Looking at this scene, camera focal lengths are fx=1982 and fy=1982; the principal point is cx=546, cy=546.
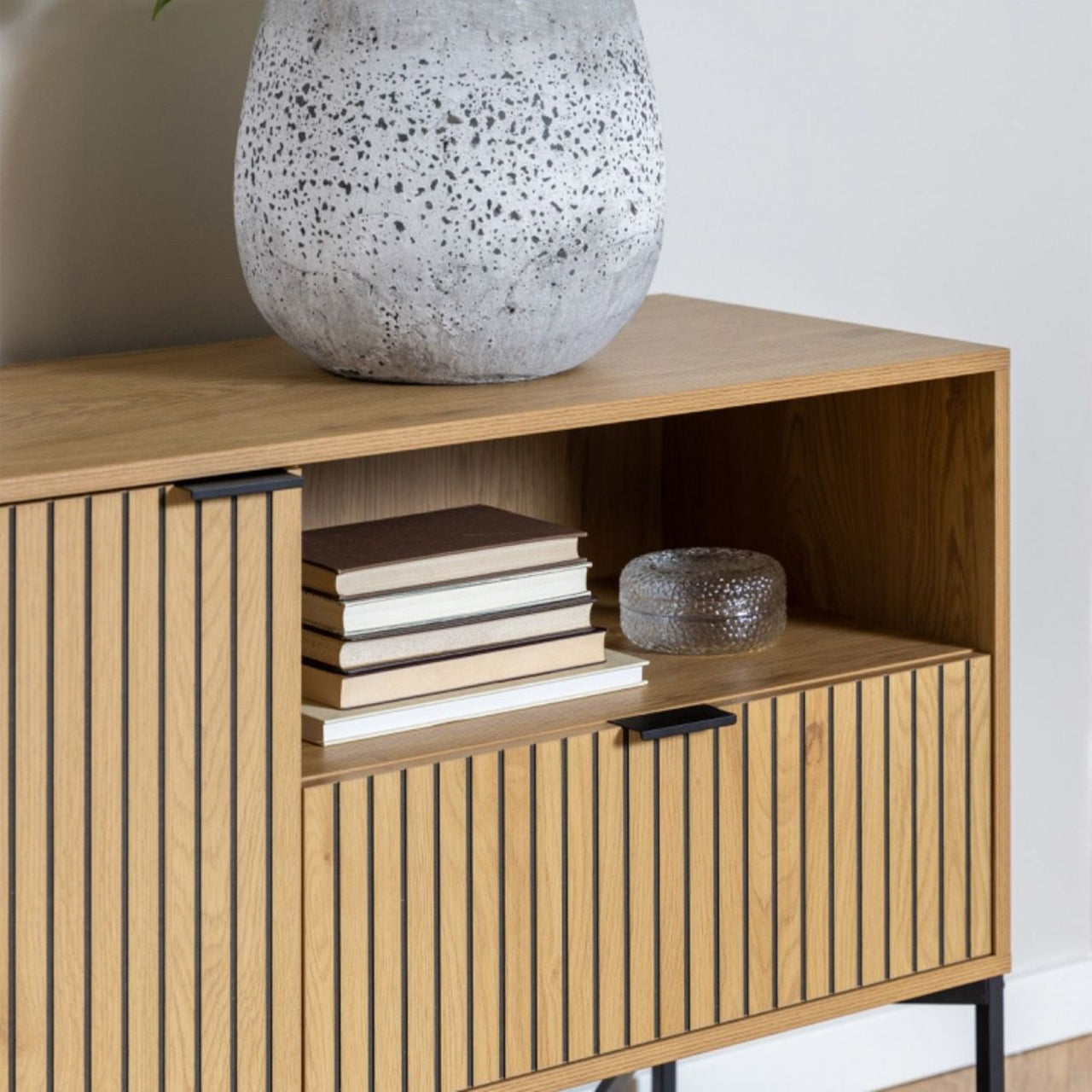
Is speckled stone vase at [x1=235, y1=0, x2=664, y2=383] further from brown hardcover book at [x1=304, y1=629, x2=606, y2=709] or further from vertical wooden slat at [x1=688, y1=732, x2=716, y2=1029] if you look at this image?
vertical wooden slat at [x1=688, y1=732, x2=716, y2=1029]

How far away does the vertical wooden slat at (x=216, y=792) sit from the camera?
1.18m

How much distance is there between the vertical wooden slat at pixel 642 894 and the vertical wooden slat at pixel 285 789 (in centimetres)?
25

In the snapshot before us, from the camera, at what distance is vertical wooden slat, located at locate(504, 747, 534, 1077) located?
1.32 metres

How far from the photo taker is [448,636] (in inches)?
54.1

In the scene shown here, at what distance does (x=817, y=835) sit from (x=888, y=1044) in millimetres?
821

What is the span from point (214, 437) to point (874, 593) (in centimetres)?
63

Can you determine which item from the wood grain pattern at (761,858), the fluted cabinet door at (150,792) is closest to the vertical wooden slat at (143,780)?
the fluted cabinet door at (150,792)

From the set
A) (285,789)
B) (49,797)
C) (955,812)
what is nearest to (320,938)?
(285,789)

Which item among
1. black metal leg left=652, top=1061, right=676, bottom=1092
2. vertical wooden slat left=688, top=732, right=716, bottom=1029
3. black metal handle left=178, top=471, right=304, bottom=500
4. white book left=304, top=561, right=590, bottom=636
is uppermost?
black metal handle left=178, top=471, right=304, bottom=500

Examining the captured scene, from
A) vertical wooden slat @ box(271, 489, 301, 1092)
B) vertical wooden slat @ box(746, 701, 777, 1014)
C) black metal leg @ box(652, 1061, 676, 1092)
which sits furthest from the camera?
black metal leg @ box(652, 1061, 676, 1092)

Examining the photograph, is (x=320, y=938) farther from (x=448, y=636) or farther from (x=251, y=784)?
(x=448, y=636)

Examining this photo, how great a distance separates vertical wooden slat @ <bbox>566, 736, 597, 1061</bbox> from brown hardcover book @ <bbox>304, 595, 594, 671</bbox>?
0.36 feet

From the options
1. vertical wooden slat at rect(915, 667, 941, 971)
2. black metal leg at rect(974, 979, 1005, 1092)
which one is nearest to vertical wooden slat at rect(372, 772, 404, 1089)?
vertical wooden slat at rect(915, 667, 941, 971)

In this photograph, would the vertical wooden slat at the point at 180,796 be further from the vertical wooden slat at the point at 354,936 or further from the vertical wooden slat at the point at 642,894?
the vertical wooden slat at the point at 642,894
